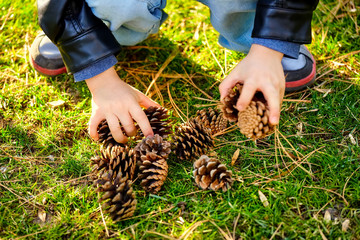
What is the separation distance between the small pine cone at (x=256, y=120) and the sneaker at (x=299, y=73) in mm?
596

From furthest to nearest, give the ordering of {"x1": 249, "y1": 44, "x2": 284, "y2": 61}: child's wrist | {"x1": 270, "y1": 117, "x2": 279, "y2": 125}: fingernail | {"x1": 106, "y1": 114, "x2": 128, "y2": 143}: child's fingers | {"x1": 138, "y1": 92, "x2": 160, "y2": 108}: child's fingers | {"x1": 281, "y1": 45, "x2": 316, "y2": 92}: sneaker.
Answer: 1. {"x1": 281, "y1": 45, "x2": 316, "y2": 92}: sneaker
2. {"x1": 138, "y1": 92, "x2": 160, "y2": 108}: child's fingers
3. {"x1": 106, "y1": 114, "x2": 128, "y2": 143}: child's fingers
4. {"x1": 249, "y1": 44, "x2": 284, "y2": 61}: child's wrist
5. {"x1": 270, "y1": 117, "x2": 279, "y2": 125}: fingernail

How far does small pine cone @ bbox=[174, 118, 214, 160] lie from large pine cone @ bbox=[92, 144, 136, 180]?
Result: 0.75 feet

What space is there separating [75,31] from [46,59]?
0.60 metres

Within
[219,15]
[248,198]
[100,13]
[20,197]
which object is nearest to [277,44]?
[219,15]

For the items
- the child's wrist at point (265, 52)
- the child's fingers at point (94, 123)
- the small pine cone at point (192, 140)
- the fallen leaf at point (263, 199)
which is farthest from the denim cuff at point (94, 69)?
the fallen leaf at point (263, 199)

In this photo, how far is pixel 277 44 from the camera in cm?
134

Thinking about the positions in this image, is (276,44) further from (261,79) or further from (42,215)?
(42,215)

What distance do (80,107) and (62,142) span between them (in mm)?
238

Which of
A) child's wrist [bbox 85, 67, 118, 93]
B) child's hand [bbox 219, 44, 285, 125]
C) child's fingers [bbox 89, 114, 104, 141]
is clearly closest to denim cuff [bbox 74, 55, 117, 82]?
child's wrist [bbox 85, 67, 118, 93]

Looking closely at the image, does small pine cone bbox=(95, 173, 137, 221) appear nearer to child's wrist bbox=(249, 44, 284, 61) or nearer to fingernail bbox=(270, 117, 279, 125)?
fingernail bbox=(270, 117, 279, 125)

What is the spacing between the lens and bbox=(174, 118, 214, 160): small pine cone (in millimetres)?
1449

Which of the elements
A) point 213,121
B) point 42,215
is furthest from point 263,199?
point 42,215

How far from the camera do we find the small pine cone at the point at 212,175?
1.33m

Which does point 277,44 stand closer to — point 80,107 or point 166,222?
point 166,222
